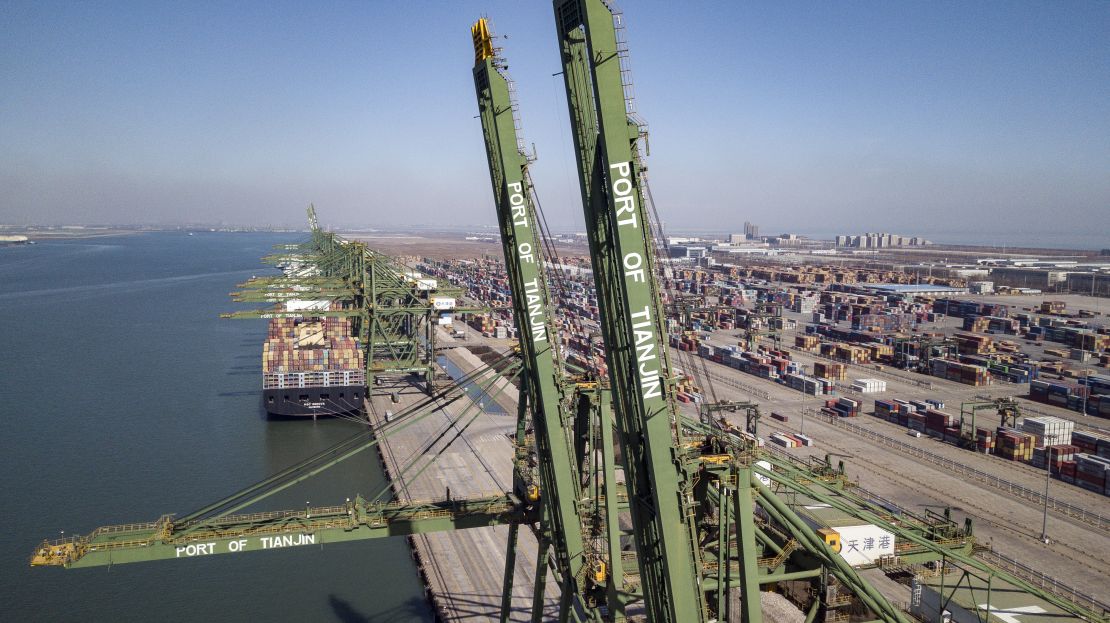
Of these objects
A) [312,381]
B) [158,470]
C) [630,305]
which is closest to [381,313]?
[312,381]

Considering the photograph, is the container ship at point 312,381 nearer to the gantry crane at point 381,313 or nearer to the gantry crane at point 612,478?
the gantry crane at point 381,313

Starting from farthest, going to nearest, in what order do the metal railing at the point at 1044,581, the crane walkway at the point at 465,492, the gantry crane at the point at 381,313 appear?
1. the gantry crane at the point at 381,313
2. the metal railing at the point at 1044,581
3. the crane walkway at the point at 465,492

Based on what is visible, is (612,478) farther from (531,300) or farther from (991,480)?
(991,480)

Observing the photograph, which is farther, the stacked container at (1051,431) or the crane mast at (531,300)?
the stacked container at (1051,431)

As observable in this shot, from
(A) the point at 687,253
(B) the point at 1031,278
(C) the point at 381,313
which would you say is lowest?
(B) the point at 1031,278

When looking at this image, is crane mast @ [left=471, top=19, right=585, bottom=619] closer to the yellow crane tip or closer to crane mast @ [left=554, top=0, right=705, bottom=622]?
the yellow crane tip

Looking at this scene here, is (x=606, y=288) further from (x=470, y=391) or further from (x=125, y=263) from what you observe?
(x=125, y=263)

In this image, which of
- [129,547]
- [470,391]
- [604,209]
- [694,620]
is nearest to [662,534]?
[694,620]

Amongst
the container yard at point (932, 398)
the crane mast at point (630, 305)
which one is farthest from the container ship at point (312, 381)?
the crane mast at point (630, 305)
